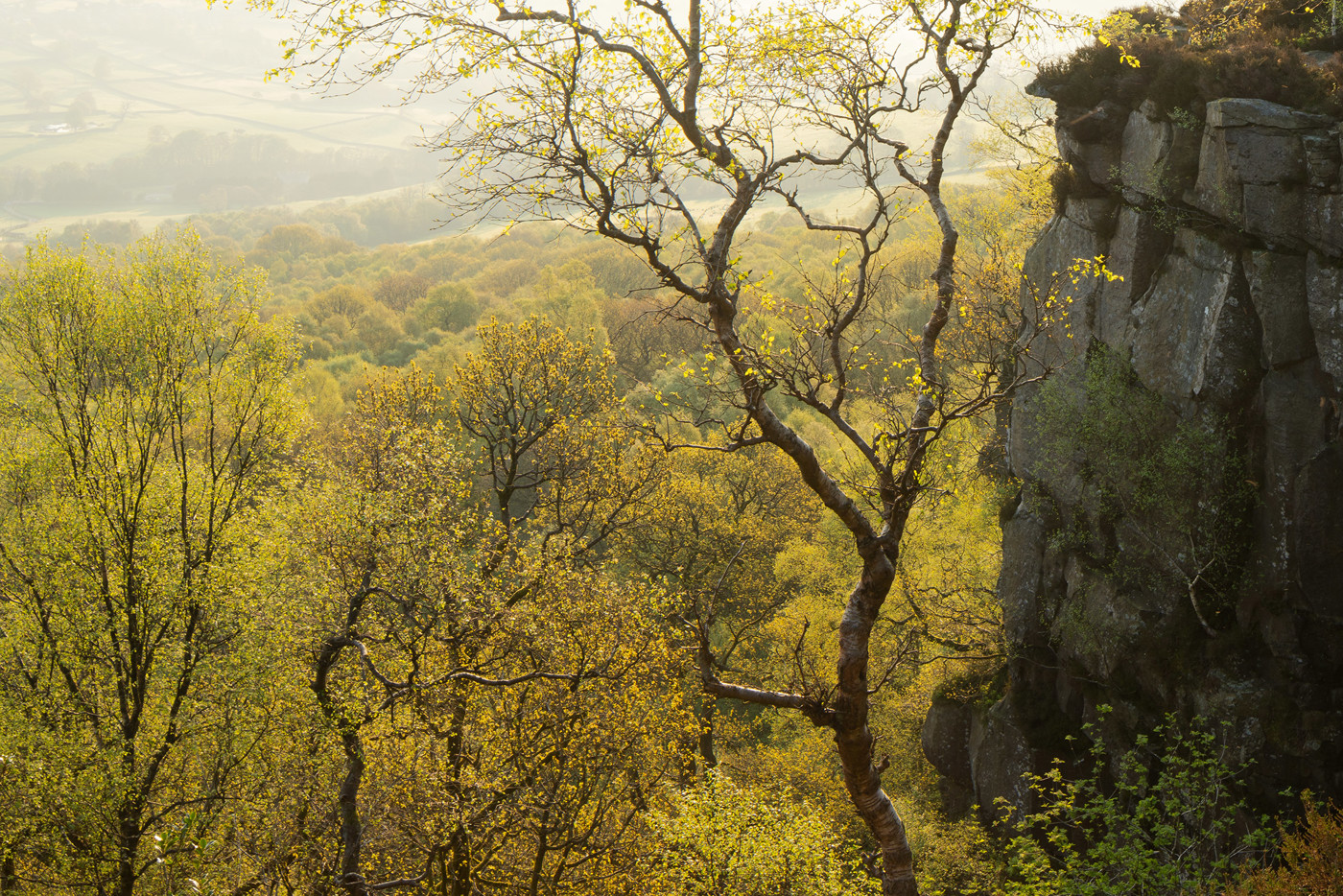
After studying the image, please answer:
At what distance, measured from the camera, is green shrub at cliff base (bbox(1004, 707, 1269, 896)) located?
11.4m

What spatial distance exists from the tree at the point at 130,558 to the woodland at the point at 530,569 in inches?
3.5

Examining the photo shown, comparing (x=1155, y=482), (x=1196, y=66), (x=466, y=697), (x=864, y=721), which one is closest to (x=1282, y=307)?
(x=1155, y=482)

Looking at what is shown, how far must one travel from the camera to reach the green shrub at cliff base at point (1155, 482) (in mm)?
14102

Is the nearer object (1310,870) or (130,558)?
(1310,870)

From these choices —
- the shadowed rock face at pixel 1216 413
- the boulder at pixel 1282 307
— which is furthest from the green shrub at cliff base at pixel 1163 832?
the boulder at pixel 1282 307

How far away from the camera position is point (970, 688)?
21.7 metres

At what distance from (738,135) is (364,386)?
1716 inches

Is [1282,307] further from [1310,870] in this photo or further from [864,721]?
[864,721]

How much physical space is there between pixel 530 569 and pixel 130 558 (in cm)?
773

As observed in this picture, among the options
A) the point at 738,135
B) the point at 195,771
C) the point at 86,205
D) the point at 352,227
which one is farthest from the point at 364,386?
the point at 86,205

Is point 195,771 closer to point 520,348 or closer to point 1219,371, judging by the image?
point 520,348

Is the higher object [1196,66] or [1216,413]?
[1196,66]

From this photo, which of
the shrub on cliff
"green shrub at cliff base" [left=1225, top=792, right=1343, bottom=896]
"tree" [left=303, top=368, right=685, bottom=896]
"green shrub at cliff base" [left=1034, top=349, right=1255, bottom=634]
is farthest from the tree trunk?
the shrub on cliff

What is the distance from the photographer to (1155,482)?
14930 mm
